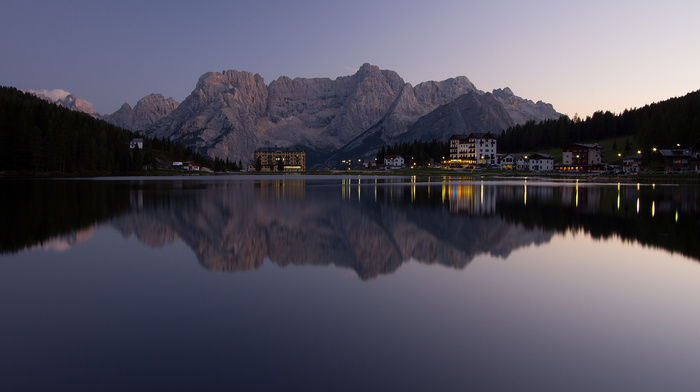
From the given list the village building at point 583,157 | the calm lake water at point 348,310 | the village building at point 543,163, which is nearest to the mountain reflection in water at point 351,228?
the calm lake water at point 348,310

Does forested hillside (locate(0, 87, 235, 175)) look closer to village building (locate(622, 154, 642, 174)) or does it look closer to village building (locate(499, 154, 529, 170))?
village building (locate(499, 154, 529, 170))

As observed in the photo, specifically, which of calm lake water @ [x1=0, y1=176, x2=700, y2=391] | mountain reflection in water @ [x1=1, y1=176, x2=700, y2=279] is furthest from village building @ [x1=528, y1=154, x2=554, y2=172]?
calm lake water @ [x1=0, y1=176, x2=700, y2=391]

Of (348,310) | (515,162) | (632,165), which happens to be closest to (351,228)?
(348,310)

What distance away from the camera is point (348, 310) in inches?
444

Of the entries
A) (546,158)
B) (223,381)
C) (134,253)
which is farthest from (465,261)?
(546,158)

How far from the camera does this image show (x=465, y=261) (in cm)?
1761

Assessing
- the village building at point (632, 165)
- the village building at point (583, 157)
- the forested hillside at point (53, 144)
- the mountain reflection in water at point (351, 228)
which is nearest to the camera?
the mountain reflection in water at point (351, 228)

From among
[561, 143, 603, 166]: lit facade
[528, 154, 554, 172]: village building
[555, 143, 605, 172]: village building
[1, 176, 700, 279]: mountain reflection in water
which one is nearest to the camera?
[1, 176, 700, 279]: mountain reflection in water

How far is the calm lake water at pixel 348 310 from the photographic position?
7680 millimetres

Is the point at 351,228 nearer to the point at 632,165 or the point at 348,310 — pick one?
the point at 348,310

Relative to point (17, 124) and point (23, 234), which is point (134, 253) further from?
point (17, 124)

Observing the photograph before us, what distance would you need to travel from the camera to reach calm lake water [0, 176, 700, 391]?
7680 millimetres

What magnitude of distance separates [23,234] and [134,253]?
849 cm

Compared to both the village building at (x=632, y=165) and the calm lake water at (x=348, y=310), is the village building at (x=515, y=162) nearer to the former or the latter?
the village building at (x=632, y=165)
